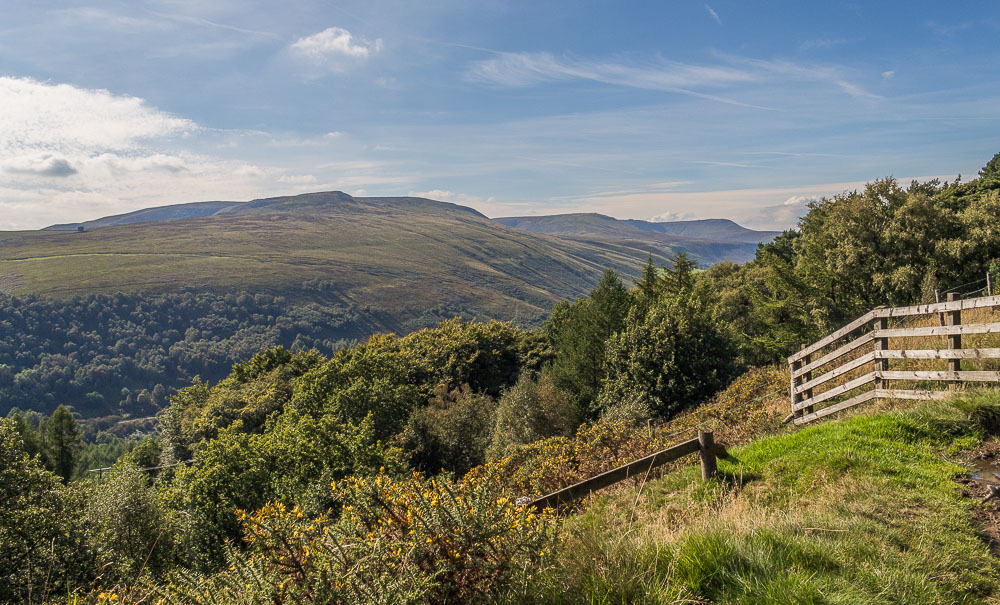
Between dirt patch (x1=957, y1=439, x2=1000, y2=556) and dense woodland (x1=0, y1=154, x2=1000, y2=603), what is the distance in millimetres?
3987

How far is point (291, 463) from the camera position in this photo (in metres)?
24.1

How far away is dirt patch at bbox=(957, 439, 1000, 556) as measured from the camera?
434 cm

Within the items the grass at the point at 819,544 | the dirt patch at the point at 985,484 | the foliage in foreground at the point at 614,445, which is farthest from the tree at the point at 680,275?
the grass at the point at 819,544

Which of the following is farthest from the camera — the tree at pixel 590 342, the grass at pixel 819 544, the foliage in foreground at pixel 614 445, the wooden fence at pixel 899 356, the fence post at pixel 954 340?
the tree at pixel 590 342

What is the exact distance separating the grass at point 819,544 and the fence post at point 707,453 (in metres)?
0.26

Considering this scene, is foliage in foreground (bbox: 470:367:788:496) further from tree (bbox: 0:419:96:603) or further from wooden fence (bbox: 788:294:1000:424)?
tree (bbox: 0:419:96:603)

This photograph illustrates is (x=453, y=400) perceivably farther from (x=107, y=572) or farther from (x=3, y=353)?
(x=3, y=353)

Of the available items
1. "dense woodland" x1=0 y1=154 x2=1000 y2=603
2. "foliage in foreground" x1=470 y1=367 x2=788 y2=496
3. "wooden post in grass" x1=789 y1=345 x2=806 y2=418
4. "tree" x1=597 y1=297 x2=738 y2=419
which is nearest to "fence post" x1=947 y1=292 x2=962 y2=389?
"wooden post in grass" x1=789 y1=345 x2=806 y2=418

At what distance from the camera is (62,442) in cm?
5528

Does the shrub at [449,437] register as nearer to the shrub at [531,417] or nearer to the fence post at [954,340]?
the shrub at [531,417]

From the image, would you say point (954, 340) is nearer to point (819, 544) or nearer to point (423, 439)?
point (819, 544)

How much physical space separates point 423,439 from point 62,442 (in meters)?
50.0

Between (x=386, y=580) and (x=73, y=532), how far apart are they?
62.1 ft

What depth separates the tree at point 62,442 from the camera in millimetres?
54094
